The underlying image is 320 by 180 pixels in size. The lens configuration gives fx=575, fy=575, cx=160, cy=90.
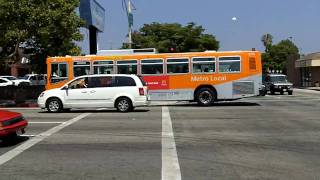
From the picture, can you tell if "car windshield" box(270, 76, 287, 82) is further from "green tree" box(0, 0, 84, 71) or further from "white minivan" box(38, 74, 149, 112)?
"white minivan" box(38, 74, 149, 112)

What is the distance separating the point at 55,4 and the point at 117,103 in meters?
9.75

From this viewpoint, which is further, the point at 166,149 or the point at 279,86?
the point at 279,86

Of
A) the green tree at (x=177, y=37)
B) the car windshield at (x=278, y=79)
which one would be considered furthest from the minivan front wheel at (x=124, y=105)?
the green tree at (x=177, y=37)

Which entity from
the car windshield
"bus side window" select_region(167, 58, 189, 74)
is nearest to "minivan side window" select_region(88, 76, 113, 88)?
"bus side window" select_region(167, 58, 189, 74)

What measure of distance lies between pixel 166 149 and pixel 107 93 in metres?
11.4

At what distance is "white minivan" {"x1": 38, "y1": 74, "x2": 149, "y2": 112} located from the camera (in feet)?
76.5

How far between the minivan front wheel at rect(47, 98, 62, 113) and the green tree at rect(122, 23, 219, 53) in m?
51.2

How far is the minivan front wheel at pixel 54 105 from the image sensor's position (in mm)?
23922

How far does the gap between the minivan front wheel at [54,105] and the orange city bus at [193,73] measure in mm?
4329

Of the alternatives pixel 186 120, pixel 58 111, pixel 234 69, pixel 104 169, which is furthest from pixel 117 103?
pixel 104 169

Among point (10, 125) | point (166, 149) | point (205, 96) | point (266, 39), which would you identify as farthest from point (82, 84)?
point (266, 39)

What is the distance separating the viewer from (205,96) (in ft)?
90.4

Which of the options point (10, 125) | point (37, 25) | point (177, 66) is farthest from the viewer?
point (37, 25)

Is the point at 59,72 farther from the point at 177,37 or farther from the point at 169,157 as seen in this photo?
the point at 177,37
